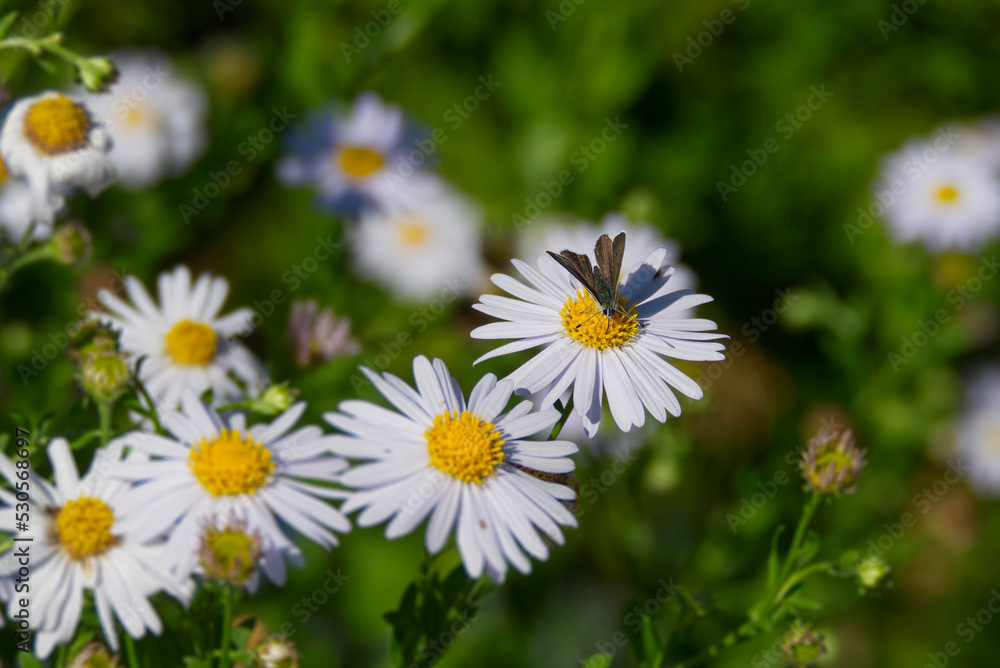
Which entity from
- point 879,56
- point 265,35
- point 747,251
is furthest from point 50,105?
point 879,56

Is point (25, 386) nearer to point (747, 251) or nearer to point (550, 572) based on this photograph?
point (550, 572)

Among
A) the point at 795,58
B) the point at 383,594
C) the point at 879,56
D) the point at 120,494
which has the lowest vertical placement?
the point at 120,494

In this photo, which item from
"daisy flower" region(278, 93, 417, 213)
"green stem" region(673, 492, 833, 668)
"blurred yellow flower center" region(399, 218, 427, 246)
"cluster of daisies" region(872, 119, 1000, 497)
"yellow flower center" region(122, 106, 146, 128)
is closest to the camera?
"green stem" region(673, 492, 833, 668)

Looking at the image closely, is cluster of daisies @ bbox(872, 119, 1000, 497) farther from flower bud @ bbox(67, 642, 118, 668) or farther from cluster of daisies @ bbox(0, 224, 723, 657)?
flower bud @ bbox(67, 642, 118, 668)

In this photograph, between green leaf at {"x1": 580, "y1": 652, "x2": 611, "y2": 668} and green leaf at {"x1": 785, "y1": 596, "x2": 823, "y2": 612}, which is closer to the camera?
green leaf at {"x1": 580, "y1": 652, "x2": 611, "y2": 668}

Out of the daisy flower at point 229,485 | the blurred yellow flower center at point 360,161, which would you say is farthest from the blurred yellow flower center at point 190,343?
the blurred yellow flower center at point 360,161

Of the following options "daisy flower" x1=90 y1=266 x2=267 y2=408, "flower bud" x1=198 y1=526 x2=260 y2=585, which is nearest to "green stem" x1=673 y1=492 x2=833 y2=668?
"flower bud" x1=198 y1=526 x2=260 y2=585

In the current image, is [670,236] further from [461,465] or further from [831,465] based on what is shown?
[461,465]
